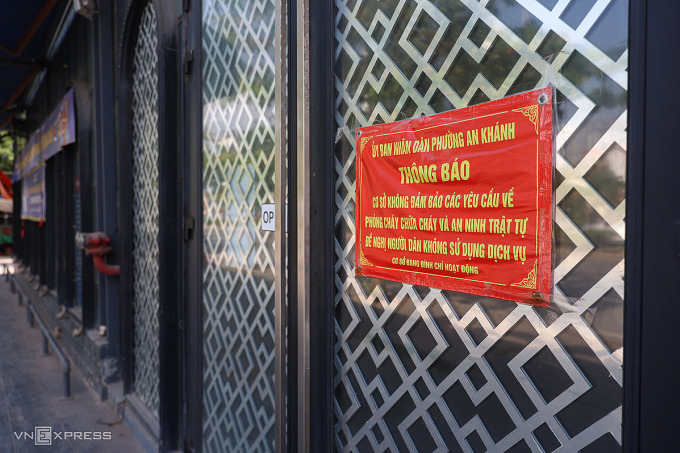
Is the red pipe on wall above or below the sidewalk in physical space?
above

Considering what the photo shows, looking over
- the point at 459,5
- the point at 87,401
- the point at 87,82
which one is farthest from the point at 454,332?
the point at 87,82

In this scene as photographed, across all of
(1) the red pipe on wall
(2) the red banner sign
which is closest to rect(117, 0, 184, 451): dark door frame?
(1) the red pipe on wall

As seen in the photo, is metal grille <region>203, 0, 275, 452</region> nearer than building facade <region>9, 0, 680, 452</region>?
No

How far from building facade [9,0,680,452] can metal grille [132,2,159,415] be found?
0.13 ft

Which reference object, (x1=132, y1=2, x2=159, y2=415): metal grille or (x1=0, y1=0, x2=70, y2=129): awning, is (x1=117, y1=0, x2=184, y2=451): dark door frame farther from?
(x1=0, y1=0, x2=70, y2=129): awning

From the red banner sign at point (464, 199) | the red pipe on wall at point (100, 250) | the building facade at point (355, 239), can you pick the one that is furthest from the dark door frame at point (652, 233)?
the red pipe on wall at point (100, 250)

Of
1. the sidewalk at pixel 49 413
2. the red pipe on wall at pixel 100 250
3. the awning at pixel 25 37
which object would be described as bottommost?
the sidewalk at pixel 49 413

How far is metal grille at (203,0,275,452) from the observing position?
9.35 feet

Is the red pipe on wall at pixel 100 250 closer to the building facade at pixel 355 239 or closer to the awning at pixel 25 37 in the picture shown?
the building facade at pixel 355 239

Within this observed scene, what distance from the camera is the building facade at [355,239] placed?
1295 millimetres

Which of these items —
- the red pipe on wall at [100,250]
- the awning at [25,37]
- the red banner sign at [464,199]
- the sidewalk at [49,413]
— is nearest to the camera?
the red banner sign at [464,199]

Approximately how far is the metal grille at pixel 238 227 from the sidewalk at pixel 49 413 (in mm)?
1671

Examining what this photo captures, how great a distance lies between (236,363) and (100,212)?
147 inches

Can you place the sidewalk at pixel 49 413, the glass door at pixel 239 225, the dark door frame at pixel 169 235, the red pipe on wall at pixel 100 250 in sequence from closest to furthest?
the glass door at pixel 239 225, the dark door frame at pixel 169 235, the sidewalk at pixel 49 413, the red pipe on wall at pixel 100 250
